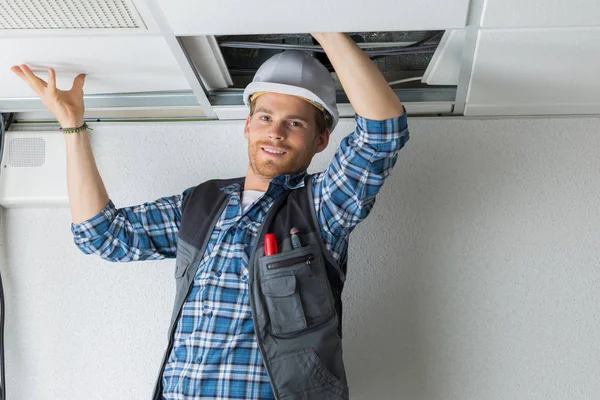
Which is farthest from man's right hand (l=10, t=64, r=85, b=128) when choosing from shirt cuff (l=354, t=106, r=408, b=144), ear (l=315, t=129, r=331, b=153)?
shirt cuff (l=354, t=106, r=408, b=144)

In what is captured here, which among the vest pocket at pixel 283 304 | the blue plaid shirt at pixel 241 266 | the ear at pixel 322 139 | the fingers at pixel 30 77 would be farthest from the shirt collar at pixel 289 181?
the fingers at pixel 30 77

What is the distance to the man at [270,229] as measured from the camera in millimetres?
1706

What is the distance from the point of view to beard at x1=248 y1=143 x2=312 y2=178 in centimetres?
189

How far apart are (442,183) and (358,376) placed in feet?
1.99

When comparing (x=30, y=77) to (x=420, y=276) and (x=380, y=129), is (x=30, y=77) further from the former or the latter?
(x=420, y=276)

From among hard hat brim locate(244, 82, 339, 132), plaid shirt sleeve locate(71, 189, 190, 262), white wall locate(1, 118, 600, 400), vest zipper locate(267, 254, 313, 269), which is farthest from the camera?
white wall locate(1, 118, 600, 400)

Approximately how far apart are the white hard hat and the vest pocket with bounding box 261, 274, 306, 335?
44 cm

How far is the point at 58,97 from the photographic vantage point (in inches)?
77.8

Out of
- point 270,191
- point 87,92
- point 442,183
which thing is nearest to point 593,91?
point 442,183

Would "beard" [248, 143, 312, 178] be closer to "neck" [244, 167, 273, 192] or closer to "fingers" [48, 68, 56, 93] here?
"neck" [244, 167, 273, 192]

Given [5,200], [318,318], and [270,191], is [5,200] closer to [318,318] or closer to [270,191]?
[270,191]

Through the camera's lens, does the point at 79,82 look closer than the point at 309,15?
No

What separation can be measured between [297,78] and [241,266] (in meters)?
0.47

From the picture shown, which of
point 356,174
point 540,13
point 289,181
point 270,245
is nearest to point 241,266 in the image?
point 270,245
